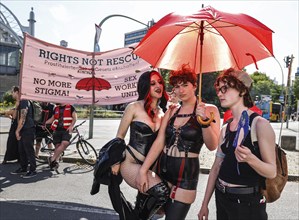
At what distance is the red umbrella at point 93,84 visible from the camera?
25.2 feet

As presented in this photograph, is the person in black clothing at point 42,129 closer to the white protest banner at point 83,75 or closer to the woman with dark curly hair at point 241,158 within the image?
the white protest banner at point 83,75

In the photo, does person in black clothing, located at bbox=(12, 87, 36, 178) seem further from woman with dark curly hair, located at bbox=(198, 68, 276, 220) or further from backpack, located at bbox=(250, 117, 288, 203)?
backpack, located at bbox=(250, 117, 288, 203)

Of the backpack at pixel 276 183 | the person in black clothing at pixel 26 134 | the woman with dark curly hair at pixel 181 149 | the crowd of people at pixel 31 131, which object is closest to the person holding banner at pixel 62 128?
the crowd of people at pixel 31 131

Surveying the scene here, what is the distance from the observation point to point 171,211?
7.59 feet

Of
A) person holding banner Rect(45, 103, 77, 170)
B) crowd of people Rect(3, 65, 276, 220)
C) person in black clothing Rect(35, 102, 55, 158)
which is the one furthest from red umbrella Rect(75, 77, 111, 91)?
crowd of people Rect(3, 65, 276, 220)

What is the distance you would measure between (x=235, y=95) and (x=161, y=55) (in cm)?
119

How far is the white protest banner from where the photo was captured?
709 centimetres

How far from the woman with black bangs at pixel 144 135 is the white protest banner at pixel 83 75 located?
16.5 ft

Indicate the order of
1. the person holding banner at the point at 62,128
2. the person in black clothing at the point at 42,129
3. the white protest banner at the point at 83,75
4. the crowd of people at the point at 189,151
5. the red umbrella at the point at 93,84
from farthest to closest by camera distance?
the person in black clothing at the point at 42,129 → the red umbrella at the point at 93,84 → the white protest banner at the point at 83,75 → the person holding banner at the point at 62,128 → the crowd of people at the point at 189,151

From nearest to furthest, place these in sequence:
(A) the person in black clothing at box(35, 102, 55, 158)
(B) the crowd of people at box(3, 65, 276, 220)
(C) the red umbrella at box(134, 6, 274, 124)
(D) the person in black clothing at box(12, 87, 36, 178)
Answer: (B) the crowd of people at box(3, 65, 276, 220) < (C) the red umbrella at box(134, 6, 274, 124) < (D) the person in black clothing at box(12, 87, 36, 178) < (A) the person in black clothing at box(35, 102, 55, 158)

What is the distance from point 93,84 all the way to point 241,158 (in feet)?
21.2

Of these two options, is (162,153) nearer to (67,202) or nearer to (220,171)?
(220,171)

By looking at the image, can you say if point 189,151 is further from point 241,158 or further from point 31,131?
point 31,131

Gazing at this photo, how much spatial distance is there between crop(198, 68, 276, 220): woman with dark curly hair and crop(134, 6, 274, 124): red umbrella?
0.40 meters
